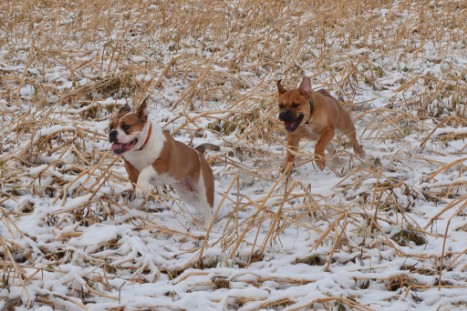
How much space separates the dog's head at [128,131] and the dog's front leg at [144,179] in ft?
0.70

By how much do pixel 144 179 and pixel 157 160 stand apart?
0.24 m

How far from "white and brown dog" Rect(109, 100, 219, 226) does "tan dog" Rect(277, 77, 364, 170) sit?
3.18ft

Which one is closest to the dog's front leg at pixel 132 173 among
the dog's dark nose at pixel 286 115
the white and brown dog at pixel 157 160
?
the white and brown dog at pixel 157 160

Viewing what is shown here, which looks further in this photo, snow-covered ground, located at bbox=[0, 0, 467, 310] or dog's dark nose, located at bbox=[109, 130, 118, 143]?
dog's dark nose, located at bbox=[109, 130, 118, 143]

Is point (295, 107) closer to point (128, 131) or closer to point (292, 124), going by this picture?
point (292, 124)

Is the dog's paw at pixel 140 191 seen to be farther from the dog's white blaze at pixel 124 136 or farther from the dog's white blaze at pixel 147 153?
the dog's white blaze at pixel 124 136

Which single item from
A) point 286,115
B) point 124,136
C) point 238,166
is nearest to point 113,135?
point 124,136

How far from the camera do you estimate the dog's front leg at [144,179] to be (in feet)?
16.6

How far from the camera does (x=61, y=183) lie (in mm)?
5680

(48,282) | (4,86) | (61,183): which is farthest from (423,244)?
(4,86)

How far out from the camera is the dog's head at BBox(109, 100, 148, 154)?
517cm

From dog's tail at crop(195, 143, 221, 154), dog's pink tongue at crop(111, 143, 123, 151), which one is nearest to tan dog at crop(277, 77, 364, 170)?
dog's tail at crop(195, 143, 221, 154)

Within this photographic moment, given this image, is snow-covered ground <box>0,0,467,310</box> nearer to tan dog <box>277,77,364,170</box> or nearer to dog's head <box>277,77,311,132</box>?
tan dog <box>277,77,364,170</box>

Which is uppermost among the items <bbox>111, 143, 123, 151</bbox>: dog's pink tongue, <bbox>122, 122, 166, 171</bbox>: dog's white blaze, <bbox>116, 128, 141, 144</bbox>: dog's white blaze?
<bbox>116, 128, 141, 144</bbox>: dog's white blaze
